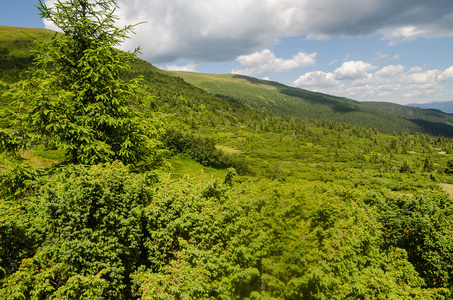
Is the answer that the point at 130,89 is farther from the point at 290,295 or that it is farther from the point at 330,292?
the point at 330,292

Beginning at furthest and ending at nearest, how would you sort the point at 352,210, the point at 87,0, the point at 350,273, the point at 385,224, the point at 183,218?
the point at 385,224 → the point at 352,210 → the point at 87,0 → the point at 350,273 → the point at 183,218

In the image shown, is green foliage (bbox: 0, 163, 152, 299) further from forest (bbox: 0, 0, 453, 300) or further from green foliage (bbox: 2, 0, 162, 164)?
green foliage (bbox: 2, 0, 162, 164)

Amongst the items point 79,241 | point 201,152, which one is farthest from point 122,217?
point 201,152

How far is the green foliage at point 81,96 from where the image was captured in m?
8.25

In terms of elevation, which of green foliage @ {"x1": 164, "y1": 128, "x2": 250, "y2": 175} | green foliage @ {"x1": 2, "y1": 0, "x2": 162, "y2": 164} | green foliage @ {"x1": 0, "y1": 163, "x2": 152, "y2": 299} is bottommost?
green foliage @ {"x1": 164, "y1": 128, "x2": 250, "y2": 175}

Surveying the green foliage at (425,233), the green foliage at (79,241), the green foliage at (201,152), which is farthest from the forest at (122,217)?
the green foliage at (201,152)

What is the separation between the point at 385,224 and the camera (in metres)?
18.7

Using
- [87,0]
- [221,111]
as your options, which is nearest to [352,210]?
[87,0]

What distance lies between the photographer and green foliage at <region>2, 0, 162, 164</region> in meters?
8.25

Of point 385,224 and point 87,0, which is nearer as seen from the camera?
point 87,0

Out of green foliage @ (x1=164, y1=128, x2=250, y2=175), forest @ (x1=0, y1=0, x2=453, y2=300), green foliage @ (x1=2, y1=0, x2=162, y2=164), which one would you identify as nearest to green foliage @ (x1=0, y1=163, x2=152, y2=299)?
forest @ (x1=0, y1=0, x2=453, y2=300)

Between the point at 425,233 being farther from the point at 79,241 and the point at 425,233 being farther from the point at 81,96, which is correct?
the point at 81,96

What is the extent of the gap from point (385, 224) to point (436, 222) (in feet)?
10.8

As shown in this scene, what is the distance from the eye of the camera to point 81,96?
361 inches
